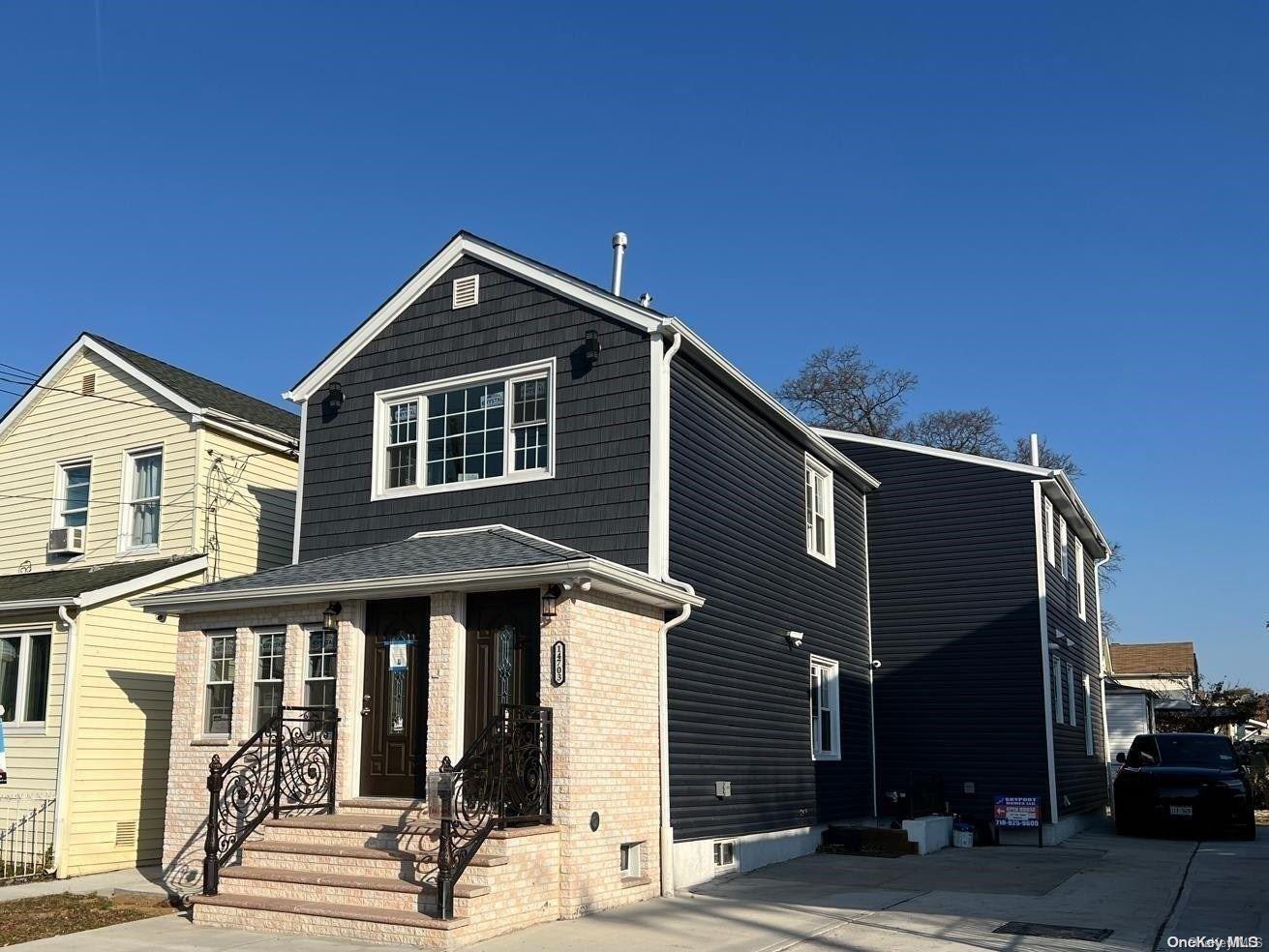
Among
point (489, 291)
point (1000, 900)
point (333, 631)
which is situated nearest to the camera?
point (1000, 900)

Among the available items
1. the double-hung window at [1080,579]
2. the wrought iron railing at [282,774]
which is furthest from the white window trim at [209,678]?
the double-hung window at [1080,579]

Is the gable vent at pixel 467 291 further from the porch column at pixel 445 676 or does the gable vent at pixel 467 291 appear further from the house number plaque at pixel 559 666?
the house number plaque at pixel 559 666

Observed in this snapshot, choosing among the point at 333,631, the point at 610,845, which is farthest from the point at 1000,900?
the point at 333,631

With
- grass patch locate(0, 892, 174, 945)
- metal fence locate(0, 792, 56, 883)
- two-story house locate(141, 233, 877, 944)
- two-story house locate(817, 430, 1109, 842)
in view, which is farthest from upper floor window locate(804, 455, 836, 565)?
metal fence locate(0, 792, 56, 883)

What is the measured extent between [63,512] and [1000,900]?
14452 mm

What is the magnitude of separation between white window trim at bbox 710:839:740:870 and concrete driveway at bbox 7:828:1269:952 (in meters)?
0.19

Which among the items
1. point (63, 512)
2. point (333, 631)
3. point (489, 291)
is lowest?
point (333, 631)

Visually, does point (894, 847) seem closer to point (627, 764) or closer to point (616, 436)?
point (627, 764)

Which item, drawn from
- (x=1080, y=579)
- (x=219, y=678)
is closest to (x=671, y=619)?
(x=219, y=678)

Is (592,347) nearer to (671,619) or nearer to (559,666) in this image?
(671,619)

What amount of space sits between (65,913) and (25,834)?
13.5ft

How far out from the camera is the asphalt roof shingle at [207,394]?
17562 millimetres

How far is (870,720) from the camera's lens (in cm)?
1938

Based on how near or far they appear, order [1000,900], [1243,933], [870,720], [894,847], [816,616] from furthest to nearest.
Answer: [870,720]
[816,616]
[894,847]
[1000,900]
[1243,933]
